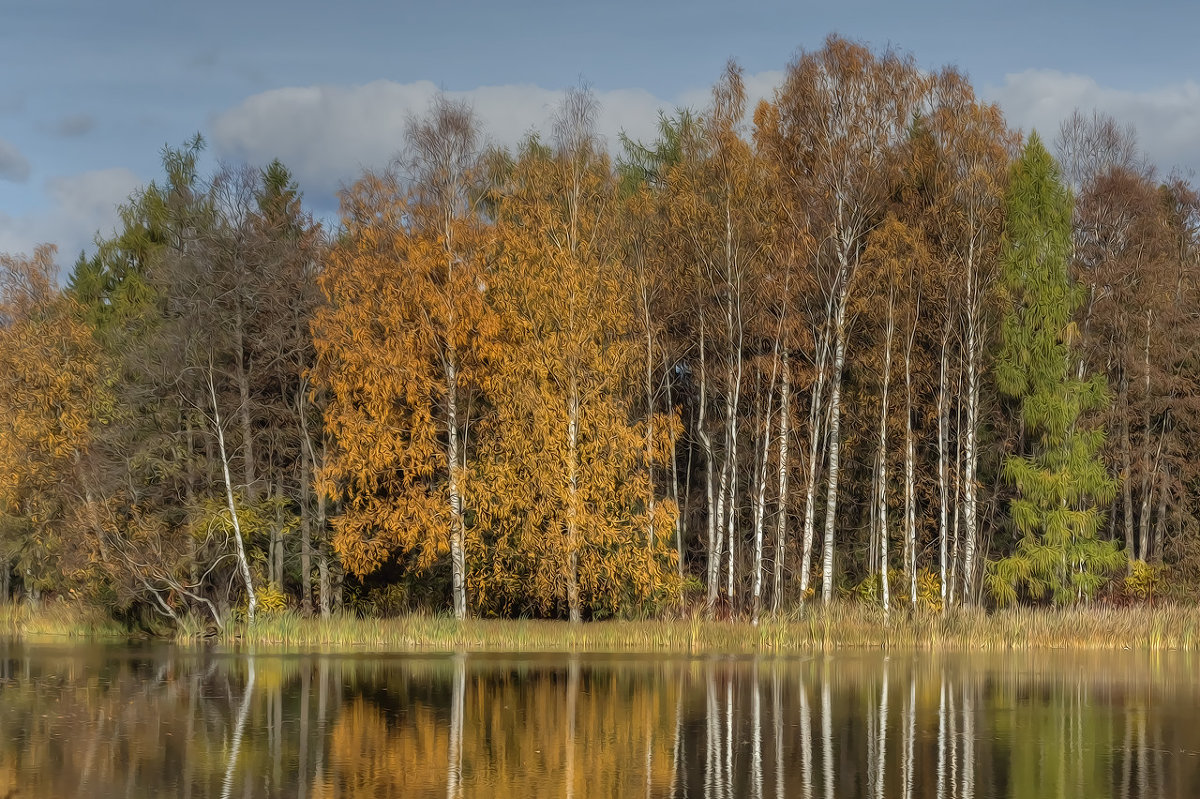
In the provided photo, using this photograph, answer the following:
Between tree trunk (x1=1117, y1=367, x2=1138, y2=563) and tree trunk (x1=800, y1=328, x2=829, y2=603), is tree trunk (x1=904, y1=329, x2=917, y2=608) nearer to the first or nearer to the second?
tree trunk (x1=800, y1=328, x2=829, y2=603)

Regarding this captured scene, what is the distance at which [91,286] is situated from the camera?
5444 centimetres

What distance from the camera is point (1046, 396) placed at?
40250 millimetres

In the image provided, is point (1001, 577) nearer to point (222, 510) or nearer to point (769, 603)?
point (769, 603)

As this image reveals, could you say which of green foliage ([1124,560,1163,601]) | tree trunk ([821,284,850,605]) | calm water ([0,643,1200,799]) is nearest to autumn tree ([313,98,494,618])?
calm water ([0,643,1200,799])

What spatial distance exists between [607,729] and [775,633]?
15.0 m

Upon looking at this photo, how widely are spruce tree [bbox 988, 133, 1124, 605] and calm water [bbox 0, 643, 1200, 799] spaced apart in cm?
847

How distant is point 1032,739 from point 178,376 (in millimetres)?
28512

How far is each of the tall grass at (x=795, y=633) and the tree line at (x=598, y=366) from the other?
1484 millimetres

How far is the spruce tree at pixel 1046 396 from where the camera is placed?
39719mm

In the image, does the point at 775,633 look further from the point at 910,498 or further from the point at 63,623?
the point at 63,623

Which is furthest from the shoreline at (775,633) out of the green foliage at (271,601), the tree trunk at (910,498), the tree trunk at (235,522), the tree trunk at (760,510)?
the tree trunk at (910,498)

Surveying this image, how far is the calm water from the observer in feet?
53.4

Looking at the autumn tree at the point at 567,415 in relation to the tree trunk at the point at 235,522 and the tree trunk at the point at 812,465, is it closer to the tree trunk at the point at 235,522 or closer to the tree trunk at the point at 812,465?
the tree trunk at the point at 812,465

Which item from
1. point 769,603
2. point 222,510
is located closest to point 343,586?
point 222,510
